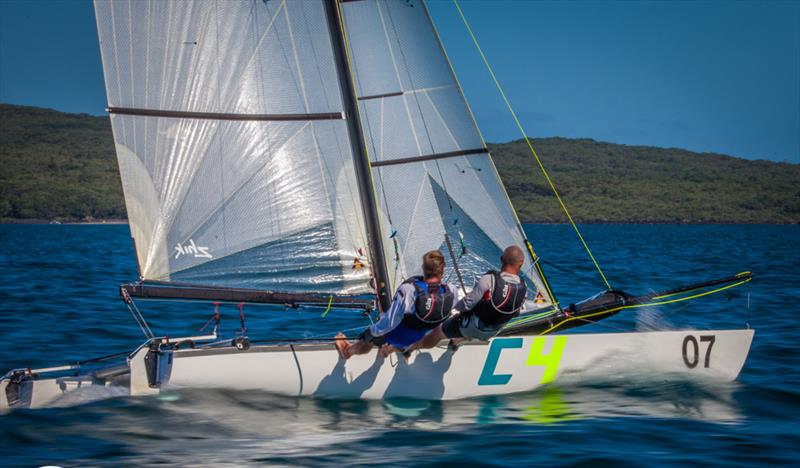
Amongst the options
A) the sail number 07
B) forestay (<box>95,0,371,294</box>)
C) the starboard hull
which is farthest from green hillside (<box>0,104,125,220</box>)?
the sail number 07

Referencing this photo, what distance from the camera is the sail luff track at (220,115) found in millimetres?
7859

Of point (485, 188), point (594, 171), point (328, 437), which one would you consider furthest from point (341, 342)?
point (594, 171)

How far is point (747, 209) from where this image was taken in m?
114

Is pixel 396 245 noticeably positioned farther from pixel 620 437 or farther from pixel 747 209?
pixel 747 209

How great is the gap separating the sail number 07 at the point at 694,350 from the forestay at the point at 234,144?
2.92 m

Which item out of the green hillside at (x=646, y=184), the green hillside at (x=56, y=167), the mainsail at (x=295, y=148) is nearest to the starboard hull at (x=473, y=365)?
the mainsail at (x=295, y=148)

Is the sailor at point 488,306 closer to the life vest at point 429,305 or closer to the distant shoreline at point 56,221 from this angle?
the life vest at point 429,305

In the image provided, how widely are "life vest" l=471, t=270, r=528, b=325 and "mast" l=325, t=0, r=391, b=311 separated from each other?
3.91 ft

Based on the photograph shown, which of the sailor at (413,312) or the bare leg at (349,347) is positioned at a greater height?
the sailor at (413,312)

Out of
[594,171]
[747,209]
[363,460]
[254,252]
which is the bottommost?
[363,460]

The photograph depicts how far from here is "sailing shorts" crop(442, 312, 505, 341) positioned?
758cm

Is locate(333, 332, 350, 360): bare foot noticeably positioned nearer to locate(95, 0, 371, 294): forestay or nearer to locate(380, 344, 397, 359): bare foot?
locate(380, 344, 397, 359): bare foot

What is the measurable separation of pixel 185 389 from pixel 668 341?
4214mm

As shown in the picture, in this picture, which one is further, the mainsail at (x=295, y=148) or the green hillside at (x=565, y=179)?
the green hillside at (x=565, y=179)
